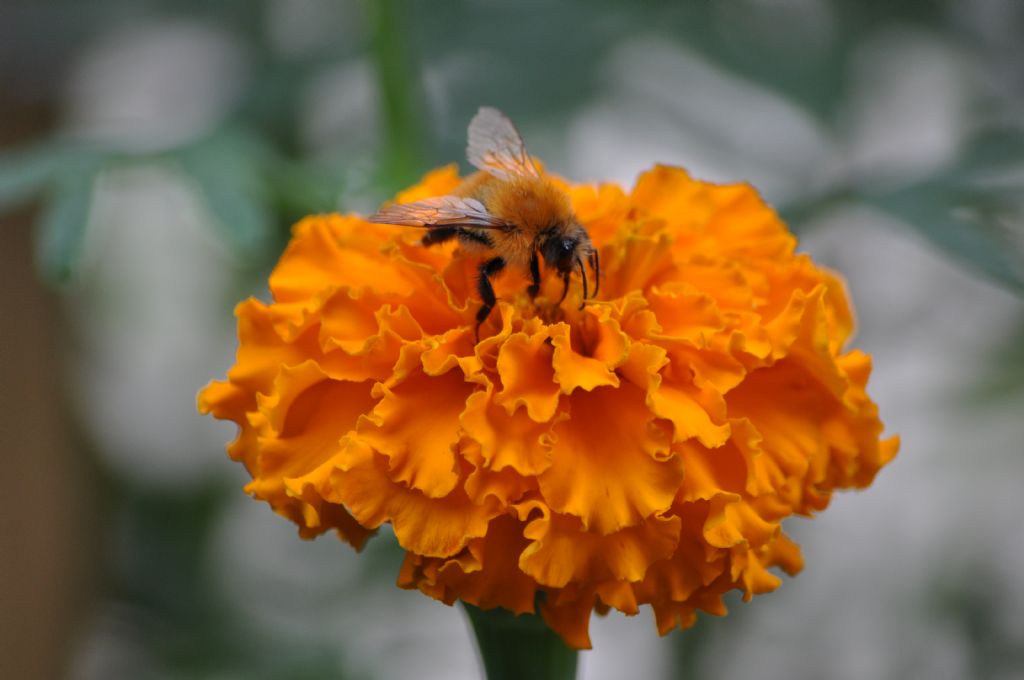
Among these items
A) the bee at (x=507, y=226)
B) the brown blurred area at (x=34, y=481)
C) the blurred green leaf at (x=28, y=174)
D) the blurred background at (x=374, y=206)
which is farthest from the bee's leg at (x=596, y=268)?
the brown blurred area at (x=34, y=481)

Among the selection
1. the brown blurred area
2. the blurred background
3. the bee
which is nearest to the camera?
the bee

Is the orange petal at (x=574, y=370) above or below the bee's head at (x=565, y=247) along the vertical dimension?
below

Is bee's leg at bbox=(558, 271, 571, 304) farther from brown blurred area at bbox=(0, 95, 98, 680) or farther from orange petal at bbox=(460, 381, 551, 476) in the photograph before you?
brown blurred area at bbox=(0, 95, 98, 680)

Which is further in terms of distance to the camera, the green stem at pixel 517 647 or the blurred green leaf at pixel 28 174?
the blurred green leaf at pixel 28 174

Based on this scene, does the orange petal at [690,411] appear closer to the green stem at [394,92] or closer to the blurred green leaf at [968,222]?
the blurred green leaf at [968,222]

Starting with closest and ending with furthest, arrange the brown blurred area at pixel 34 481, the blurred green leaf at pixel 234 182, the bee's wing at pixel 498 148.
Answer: the bee's wing at pixel 498 148 < the blurred green leaf at pixel 234 182 < the brown blurred area at pixel 34 481

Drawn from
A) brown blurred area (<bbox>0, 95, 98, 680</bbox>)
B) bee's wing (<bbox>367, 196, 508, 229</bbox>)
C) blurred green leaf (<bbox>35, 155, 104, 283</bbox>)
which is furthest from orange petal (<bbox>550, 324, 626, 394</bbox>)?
brown blurred area (<bbox>0, 95, 98, 680</bbox>)
